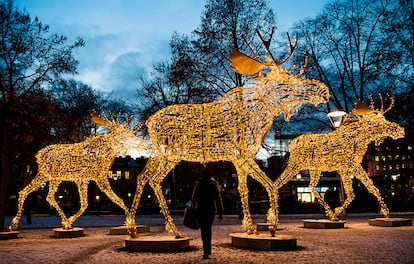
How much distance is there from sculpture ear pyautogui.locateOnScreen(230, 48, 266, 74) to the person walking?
228 cm

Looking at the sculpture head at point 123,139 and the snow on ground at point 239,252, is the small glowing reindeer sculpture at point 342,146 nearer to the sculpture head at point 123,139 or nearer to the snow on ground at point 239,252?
the snow on ground at point 239,252

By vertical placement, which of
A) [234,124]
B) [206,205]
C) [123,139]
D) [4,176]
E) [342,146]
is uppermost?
[123,139]

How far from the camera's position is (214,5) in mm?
21312

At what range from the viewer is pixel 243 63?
8.86 metres

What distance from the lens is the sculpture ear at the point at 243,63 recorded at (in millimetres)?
8766

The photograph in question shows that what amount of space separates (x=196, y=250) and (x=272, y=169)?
91.0 ft

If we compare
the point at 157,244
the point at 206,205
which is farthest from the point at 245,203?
the point at 157,244

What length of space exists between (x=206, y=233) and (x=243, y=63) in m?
3.53

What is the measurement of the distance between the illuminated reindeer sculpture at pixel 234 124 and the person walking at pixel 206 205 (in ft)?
4.29

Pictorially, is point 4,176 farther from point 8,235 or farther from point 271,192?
point 271,192

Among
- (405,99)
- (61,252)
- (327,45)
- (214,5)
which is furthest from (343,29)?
(61,252)

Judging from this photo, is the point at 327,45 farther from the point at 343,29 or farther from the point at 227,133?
the point at 227,133

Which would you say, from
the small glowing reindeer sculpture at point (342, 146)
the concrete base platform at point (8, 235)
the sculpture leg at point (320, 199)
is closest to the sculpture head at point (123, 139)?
the concrete base platform at point (8, 235)

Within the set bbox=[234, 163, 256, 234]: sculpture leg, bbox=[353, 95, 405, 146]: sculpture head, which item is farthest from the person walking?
bbox=[353, 95, 405, 146]: sculpture head
